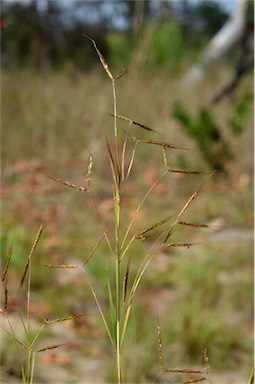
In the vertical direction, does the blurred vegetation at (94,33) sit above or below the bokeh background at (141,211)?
above

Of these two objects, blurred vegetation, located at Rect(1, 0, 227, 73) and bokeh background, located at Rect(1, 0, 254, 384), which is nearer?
bokeh background, located at Rect(1, 0, 254, 384)

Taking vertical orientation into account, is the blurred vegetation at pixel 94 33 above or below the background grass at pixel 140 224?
above

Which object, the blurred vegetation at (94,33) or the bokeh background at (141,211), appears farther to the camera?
the blurred vegetation at (94,33)

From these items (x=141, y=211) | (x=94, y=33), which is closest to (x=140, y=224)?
(x=141, y=211)

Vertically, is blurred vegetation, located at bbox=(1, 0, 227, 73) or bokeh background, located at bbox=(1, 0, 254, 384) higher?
blurred vegetation, located at bbox=(1, 0, 227, 73)

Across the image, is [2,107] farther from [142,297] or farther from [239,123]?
[142,297]

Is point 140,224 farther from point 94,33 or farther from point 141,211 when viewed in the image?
point 94,33

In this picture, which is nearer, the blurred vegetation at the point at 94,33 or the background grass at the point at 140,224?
the background grass at the point at 140,224
